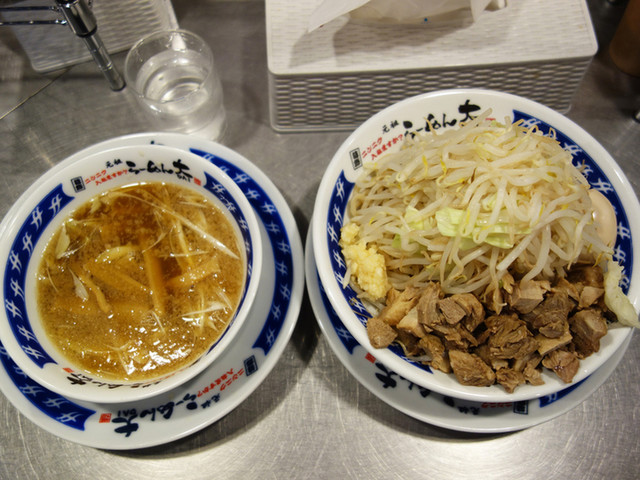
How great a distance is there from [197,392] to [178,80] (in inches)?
45.0

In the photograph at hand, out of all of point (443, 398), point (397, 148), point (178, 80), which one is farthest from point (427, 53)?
point (443, 398)

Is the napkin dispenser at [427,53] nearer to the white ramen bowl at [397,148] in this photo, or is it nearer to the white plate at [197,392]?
the white ramen bowl at [397,148]

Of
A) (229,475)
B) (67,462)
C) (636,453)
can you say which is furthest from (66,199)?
(636,453)

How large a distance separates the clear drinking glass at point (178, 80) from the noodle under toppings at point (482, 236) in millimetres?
773

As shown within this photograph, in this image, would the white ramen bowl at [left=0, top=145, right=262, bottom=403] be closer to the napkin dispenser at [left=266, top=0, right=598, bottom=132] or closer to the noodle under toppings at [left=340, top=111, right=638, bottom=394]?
the noodle under toppings at [left=340, top=111, right=638, bottom=394]

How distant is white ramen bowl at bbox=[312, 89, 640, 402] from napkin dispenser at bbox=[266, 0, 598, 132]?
0.26 m

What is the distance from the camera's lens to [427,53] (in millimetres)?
1599

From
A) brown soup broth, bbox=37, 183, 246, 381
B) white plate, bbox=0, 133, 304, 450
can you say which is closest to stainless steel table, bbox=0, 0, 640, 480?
white plate, bbox=0, 133, 304, 450

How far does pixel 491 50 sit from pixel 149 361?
4.52ft

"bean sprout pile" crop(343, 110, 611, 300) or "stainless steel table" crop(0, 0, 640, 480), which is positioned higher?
"bean sprout pile" crop(343, 110, 611, 300)

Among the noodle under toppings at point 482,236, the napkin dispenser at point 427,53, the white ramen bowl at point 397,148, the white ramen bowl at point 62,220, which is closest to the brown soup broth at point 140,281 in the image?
the white ramen bowl at point 62,220

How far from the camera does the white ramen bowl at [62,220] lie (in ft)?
3.70

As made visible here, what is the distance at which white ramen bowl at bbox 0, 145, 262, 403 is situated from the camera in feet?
3.70

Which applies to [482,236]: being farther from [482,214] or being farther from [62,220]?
[62,220]
